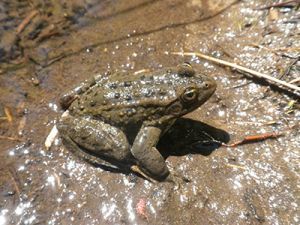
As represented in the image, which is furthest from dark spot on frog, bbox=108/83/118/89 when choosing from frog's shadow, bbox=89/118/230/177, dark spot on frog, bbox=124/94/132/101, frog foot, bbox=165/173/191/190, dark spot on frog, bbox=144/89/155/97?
frog foot, bbox=165/173/191/190

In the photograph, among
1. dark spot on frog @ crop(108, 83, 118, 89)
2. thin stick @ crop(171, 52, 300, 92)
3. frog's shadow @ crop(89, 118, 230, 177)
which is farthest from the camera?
thin stick @ crop(171, 52, 300, 92)

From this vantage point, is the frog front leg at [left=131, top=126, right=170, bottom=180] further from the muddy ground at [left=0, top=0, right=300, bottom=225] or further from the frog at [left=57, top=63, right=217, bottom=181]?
the muddy ground at [left=0, top=0, right=300, bottom=225]

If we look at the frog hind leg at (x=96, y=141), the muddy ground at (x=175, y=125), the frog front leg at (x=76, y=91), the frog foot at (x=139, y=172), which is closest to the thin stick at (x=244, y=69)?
the muddy ground at (x=175, y=125)

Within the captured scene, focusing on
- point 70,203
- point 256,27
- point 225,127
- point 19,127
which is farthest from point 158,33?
point 70,203

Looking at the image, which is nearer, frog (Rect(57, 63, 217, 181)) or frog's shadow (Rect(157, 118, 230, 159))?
frog (Rect(57, 63, 217, 181))

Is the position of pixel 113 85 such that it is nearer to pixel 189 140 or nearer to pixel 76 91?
pixel 76 91

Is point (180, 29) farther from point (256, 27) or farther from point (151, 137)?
point (151, 137)

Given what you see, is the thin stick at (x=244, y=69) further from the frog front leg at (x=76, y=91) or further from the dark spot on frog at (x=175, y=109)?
the frog front leg at (x=76, y=91)
